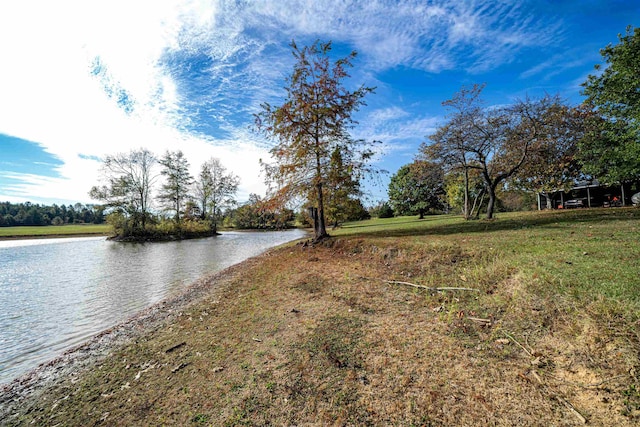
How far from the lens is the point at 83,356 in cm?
451

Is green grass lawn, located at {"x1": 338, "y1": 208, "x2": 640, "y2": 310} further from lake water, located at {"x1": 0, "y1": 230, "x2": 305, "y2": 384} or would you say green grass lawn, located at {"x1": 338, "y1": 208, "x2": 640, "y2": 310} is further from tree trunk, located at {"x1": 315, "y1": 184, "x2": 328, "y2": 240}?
lake water, located at {"x1": 0, "y1": 230, "x2": 305, "y2": 384}

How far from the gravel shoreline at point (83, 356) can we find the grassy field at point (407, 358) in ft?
0.43

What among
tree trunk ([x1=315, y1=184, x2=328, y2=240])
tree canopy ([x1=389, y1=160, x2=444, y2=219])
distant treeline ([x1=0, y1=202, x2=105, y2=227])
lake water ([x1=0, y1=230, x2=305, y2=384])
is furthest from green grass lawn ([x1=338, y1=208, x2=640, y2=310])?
distant treeline ([x1=0, y1=202, x2=105, y2=227])

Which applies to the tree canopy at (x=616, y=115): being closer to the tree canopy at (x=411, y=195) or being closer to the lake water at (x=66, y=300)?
the tree canopy at (x=411, y=195)

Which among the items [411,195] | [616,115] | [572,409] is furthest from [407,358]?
[411,195]

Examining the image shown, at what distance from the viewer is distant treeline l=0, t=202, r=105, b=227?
210ft

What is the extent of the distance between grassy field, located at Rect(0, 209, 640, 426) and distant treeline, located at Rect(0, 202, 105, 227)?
68.6m

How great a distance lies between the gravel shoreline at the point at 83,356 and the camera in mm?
3523

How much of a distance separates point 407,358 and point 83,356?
5489 mm

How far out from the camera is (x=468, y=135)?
12.8 m

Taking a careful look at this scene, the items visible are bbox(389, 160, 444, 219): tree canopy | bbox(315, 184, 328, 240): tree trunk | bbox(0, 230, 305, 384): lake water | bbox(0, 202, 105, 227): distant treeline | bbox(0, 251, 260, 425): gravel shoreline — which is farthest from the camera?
bbox(0, 202, 105, 227): distant treeline

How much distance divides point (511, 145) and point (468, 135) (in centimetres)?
212

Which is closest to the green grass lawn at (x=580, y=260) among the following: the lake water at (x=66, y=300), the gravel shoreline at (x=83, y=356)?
the gravel shoreline at (x=83, y=356)

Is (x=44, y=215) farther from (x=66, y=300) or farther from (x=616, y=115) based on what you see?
(x=616, y=115)
